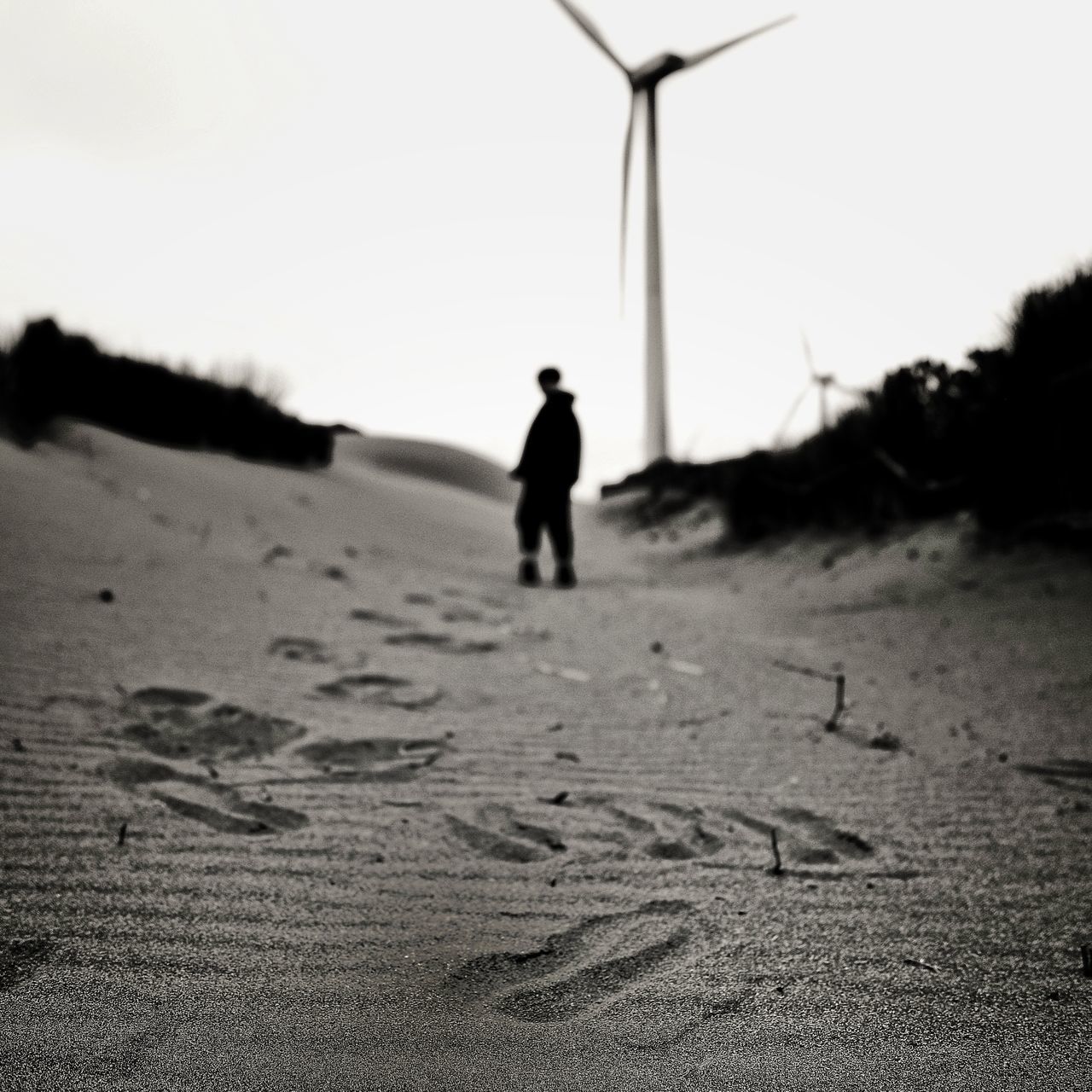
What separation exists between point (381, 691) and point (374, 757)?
70cm

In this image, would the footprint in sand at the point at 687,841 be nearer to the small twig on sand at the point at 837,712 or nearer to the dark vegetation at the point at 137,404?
the small twig on sand at the point at 837,712

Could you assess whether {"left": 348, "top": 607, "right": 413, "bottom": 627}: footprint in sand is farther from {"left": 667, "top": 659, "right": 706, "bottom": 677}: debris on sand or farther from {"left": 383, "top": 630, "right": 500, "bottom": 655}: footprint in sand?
{"left": 667, "top": 659, "right": 706, "bottom": 677}: debris on sand

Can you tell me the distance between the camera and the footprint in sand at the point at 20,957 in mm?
1340

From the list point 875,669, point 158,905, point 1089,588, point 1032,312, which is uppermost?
point 1032,312

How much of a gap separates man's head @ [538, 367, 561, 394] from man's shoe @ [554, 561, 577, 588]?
1.27 metres

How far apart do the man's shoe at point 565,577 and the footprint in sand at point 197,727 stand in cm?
409

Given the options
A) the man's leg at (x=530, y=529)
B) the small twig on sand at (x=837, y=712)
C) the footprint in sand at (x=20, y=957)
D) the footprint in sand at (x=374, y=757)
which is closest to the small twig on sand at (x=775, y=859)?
the footprint in sand at (x=374, y=757)

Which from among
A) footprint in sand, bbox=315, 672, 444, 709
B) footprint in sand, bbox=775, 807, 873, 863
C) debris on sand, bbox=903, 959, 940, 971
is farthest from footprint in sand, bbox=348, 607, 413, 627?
debris on sand, bbox=903, 959, 940, 971

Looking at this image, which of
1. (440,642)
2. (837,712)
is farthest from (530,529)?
(837,712)

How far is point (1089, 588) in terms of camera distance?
4.14 metres

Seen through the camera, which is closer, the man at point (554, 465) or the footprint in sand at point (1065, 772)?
the footprint in sand at point (1065, 772)

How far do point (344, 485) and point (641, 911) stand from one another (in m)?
10.5

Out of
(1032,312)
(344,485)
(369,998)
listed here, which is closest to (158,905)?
(369,998)

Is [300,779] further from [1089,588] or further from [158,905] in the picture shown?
[1089,588]
